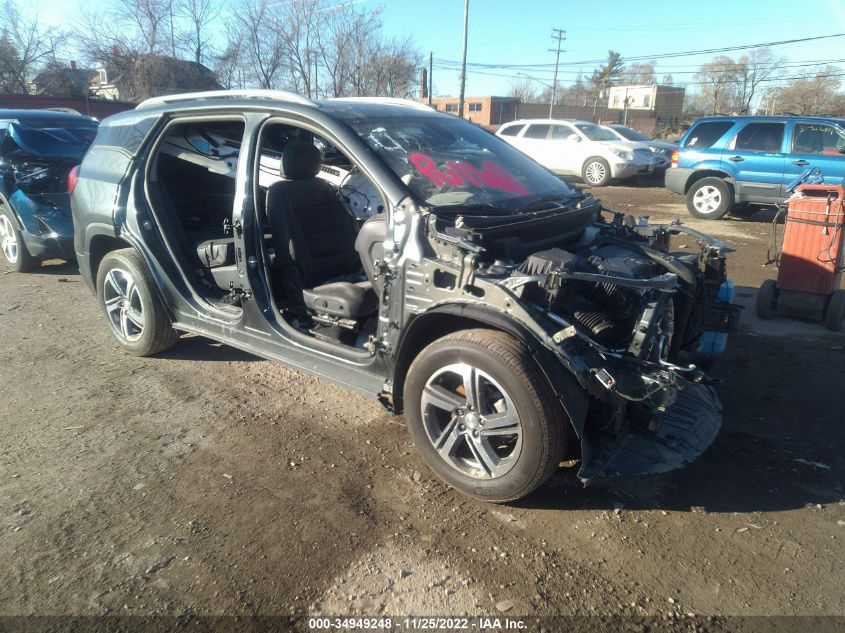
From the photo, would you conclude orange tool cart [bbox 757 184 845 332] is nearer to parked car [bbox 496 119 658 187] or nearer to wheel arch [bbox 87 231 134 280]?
wheel arch [bbox 87 231 134 280]

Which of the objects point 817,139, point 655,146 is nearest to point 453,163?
point 817,139

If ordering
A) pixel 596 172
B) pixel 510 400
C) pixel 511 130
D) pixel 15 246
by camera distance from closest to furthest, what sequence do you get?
1. pixel 510 400
2. pixel 15 246
3. pixel 596 172
4. pixel 511 130

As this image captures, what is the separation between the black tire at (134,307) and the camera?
448 centimetres

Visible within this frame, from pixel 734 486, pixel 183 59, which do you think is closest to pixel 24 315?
pixel 734 486

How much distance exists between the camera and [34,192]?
6969 millimetres

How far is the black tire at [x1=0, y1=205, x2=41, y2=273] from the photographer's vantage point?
7.18 metres

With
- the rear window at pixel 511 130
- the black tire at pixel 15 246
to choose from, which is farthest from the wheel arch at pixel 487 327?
the rear window at pixel 511 130

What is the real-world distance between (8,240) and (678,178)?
35.1ft

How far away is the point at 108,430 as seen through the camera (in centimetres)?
376

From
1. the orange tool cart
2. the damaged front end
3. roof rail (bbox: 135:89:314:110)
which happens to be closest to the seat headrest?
roof rail (bbox: 135:89:314:110)

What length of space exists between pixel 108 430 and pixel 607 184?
15.0 m

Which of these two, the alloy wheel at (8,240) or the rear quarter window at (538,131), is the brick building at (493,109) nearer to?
→ the rear quarter window at (538,131)

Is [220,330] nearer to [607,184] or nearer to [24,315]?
[24,315]

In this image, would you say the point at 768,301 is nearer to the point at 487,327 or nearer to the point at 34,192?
the point at 487,327
